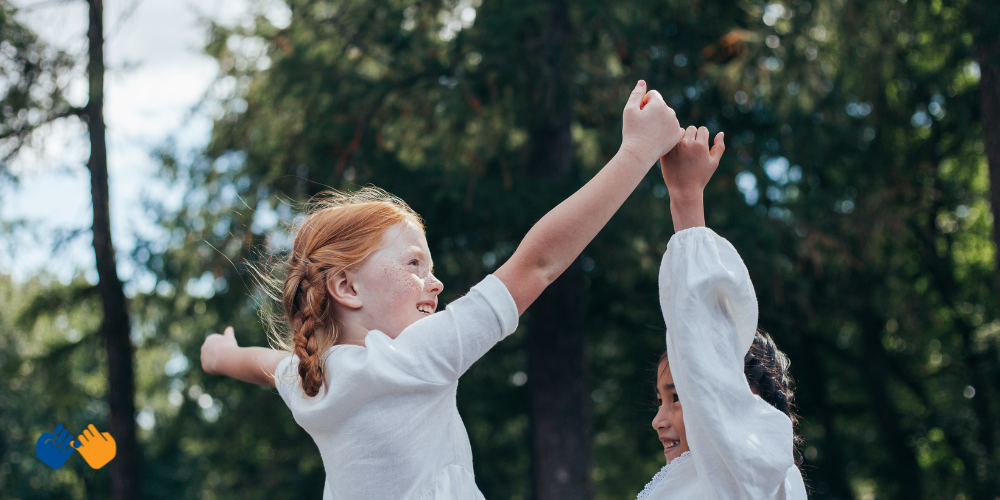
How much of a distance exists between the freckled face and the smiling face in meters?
0.68

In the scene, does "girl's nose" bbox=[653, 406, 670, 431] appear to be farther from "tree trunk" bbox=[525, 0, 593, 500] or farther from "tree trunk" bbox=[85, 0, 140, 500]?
"tree trunk" bbox=[525, 0, 593, 500]

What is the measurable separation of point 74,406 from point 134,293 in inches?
56.0

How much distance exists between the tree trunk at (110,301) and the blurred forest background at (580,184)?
0.07 m

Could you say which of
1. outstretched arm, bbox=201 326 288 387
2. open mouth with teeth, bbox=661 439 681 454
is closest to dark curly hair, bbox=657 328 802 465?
open mouth with teeth, bbox=661 439 681 454

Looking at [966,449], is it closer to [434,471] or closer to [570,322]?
[570,322]

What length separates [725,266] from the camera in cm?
147

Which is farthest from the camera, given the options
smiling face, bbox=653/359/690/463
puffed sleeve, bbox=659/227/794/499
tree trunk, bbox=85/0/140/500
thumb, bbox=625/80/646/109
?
tree trunk, bbox=85/0/140/500

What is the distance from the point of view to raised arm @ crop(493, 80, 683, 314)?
1.45 meters

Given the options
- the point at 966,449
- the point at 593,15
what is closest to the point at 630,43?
the point at 593,15

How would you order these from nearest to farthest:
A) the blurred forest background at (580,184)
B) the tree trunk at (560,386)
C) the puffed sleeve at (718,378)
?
1. the puffed sleeve at (718,378)
2. the blurred forest background at (580,184)
3. the tree trunk at (560,386)

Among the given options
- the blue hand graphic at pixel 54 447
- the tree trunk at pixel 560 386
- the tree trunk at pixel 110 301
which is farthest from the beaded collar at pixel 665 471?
the tree trunk at pixel 560 386

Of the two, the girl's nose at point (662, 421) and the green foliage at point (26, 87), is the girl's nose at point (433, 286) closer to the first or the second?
the girl's nose at point (662, 421)

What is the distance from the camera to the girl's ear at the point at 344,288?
164 centimetres

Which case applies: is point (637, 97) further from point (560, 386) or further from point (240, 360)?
point (560, 386)
